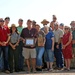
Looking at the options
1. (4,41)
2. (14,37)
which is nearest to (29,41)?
(14,37)

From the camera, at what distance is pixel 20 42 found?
10055 mm

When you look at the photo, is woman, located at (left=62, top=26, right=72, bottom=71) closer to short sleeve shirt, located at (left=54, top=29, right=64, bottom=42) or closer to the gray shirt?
short sleeve shirt, located at (left=54, top=29, right=64, bottom=42)

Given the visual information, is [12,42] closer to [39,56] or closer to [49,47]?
[39,56]

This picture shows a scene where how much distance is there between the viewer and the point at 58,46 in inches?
405

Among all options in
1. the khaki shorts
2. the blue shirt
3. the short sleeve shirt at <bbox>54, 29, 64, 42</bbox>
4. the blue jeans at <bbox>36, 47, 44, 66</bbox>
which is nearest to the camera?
the khaki shorts

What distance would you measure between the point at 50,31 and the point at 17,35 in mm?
1410

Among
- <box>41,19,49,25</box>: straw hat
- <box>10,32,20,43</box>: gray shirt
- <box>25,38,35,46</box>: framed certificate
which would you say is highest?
<box>41,19,49,25</box>: straw hat

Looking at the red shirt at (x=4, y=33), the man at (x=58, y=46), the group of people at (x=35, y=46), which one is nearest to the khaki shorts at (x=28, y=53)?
the group of people at (x=35, y=46)

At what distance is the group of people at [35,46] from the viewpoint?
9.71 metres

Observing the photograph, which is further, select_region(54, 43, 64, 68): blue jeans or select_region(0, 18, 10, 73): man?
select_region(54, 43, 64, 68): blue jeans

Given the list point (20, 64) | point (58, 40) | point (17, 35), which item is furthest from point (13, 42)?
point (58, 40)

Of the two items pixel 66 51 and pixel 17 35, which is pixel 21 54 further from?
pixel 66 51

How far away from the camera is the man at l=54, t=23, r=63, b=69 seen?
1030 centimetres

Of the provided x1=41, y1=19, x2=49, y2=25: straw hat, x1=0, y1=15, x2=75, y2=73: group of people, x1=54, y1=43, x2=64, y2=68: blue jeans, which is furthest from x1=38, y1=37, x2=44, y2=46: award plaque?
x1=54, y1=43, x2=64, y2=68: blue jeans
